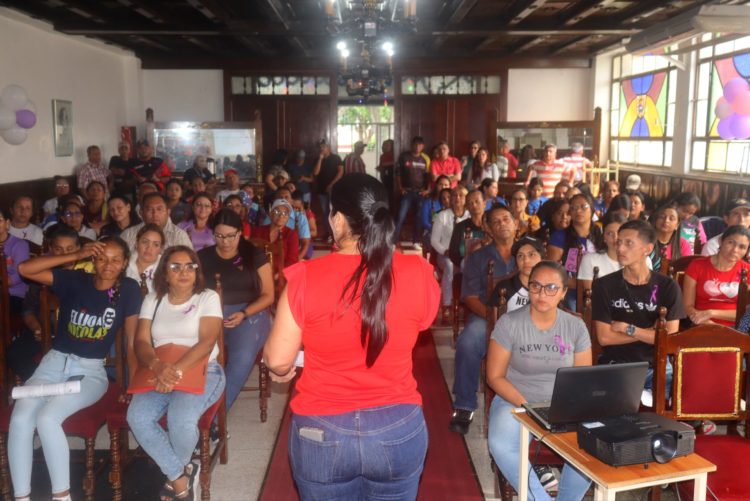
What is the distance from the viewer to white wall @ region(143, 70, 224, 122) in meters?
12.4

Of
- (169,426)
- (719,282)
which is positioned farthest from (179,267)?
(719,282)

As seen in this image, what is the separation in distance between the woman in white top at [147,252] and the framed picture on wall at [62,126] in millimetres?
6244

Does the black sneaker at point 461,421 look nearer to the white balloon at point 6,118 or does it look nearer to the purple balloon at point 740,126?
the purple balloon at point 740,126

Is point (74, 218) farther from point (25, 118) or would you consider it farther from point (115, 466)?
point (25, 118)

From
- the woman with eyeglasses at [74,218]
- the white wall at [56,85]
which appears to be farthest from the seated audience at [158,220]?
the white wall at [56,85]

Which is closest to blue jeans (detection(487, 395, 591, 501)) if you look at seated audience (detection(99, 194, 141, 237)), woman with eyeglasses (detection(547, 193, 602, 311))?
woman with eyeglasses (detection(547, 193, 602, 311))

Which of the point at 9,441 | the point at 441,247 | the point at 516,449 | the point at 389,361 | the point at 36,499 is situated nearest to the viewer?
the point at 389,361

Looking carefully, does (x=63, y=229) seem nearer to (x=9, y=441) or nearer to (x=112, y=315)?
(x=112, y=315)

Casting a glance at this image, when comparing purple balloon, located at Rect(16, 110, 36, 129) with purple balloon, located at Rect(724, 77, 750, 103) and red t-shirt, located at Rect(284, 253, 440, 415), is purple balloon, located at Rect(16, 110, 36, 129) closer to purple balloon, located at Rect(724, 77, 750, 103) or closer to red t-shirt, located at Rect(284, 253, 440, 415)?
red t-shirt, located at Rect(284, 253, 440, 415)

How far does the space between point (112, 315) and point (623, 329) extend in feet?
7.96

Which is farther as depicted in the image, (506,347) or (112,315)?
(112,315)

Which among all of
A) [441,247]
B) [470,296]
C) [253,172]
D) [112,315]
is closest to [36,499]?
[112,315]

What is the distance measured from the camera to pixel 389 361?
5.56 feet

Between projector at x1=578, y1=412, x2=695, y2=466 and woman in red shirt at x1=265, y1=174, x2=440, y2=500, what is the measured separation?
2.25 feet
